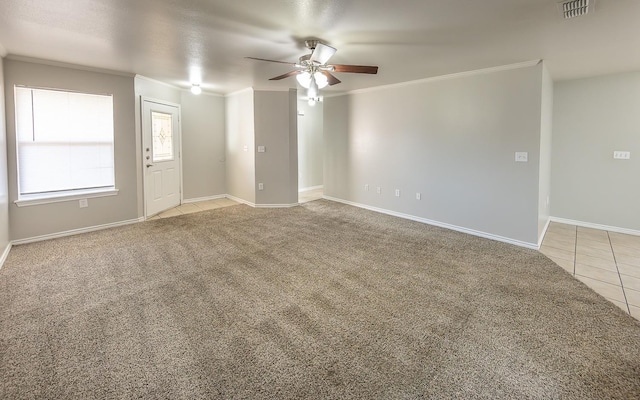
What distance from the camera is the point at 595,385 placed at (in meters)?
1.79

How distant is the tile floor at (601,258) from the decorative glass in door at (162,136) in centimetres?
649

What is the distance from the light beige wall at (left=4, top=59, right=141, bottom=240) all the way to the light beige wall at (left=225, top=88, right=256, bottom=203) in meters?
2.08

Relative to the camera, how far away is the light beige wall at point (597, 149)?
15.1ft

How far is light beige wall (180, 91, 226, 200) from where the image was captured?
6.68m

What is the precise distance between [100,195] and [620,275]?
6.82m

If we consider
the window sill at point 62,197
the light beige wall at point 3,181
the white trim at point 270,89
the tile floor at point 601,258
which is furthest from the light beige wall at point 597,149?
the light beige wall at point 3,181

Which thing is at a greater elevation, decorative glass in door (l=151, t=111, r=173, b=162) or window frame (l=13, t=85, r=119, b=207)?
decorative glass in door (l=151, t=111, r=173, b=162)

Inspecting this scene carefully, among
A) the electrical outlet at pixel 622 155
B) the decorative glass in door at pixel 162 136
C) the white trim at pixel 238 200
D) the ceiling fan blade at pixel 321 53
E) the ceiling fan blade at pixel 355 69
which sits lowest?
the white trim at pixel 238 200

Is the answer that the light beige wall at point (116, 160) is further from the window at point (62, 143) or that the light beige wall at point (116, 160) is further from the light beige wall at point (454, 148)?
the light beige wall at point (454, 148)

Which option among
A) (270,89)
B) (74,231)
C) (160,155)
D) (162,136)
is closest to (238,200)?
(160,155)

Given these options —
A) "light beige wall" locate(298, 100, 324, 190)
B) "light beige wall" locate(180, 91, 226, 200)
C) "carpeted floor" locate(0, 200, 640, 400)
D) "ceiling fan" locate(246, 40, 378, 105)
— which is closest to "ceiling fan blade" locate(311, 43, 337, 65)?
"ceiling fan" locate(246, 40, 378, 105)

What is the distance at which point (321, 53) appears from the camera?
3.03 meters

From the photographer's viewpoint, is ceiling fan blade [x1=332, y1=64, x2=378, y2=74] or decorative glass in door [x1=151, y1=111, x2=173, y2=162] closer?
ceiling fan blade [x1=332, y1=64, x2=378, y2=74]

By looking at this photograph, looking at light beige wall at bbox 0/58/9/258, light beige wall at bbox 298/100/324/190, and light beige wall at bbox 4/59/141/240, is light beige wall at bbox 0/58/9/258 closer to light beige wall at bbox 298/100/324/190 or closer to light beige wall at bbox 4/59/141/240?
light beige wall at bbox 4/59/141/240
